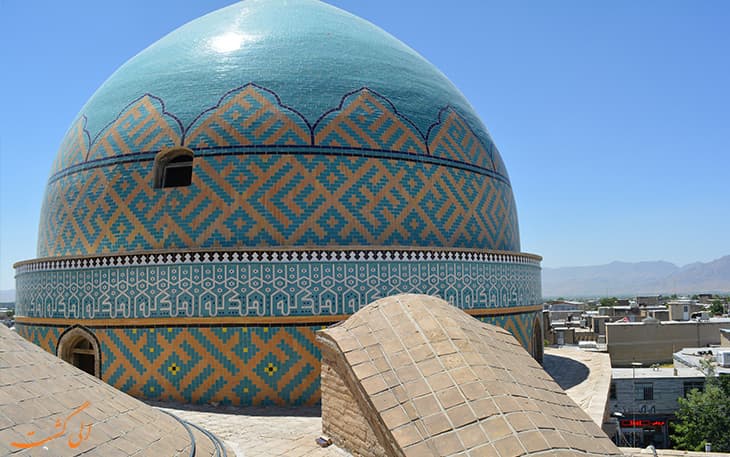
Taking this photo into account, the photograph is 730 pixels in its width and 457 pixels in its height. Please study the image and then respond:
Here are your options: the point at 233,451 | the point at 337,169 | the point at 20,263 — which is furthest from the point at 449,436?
the point at 20,263

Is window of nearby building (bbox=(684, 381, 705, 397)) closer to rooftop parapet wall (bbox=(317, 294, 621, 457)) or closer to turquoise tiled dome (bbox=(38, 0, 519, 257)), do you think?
turquoise tiled dome (bbox=(38, 0, 519, 257))

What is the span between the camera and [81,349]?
8219mm

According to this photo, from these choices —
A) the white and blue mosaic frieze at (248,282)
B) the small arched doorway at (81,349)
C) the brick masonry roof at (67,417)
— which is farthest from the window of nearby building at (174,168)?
the brick masonry roof at (67,417)

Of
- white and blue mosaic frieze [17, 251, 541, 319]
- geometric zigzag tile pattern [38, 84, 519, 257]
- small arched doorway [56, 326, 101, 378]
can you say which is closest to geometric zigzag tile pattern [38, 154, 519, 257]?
geometric zigzag tile pattern [38, 84, 519, 257]

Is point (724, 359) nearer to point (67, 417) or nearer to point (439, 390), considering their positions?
point (439, 390)

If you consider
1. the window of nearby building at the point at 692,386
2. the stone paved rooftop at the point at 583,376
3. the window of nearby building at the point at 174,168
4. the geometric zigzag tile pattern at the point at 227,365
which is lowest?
the window of nearby building at the point at 692,386

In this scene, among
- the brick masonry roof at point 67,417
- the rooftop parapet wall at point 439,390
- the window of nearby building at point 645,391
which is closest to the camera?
the brick masonry roof at point 67,417

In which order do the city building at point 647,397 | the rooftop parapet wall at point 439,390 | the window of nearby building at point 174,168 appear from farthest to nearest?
the city building at point 647,397 < the window of nearby building at point 174,168 < the rooftop parapet wall at point 439,390

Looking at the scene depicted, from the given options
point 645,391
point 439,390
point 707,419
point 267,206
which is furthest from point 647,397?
point 439,390

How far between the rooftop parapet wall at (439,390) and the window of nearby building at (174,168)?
451 centimetres

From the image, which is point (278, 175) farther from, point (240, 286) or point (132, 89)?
point (132, 89)

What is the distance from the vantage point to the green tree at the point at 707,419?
14.9 meters

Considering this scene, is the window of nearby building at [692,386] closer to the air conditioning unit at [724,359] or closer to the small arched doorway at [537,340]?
the air conditioning unit at [724,359]

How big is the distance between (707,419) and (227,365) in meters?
13.8
